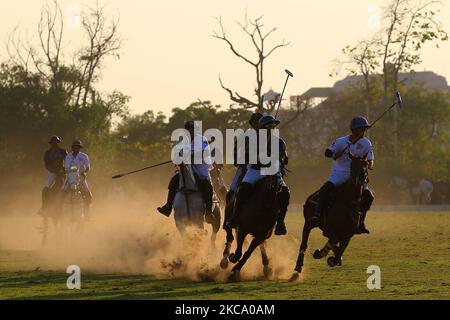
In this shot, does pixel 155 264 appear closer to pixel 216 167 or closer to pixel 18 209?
pixel 216 167

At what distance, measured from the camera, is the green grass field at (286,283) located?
17.6m

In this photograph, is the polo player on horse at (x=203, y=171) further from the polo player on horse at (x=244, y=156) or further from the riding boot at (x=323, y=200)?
the riding boot at (x=323, y=200)

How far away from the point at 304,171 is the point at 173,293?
2469 inches

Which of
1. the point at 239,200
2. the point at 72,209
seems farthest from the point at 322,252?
the point at 72,209

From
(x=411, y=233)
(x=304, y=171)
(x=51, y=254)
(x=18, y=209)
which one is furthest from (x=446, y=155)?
(x=51, y=254)

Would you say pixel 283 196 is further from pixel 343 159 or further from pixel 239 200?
pixel 343 159

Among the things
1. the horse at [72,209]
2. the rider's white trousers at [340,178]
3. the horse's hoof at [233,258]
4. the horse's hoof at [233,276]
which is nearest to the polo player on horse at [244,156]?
the rider's white trousers at [340,178]

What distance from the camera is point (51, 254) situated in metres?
29.2

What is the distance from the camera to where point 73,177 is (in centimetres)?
3023

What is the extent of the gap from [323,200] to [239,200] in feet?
4.48

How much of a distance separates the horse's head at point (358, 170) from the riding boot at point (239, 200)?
163 cm

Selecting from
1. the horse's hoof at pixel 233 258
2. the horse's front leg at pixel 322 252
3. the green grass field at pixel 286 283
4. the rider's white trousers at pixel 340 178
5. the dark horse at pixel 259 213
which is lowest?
the green grass field at pixel 286 283

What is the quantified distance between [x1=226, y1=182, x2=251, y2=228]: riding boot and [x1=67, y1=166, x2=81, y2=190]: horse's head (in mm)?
10720
